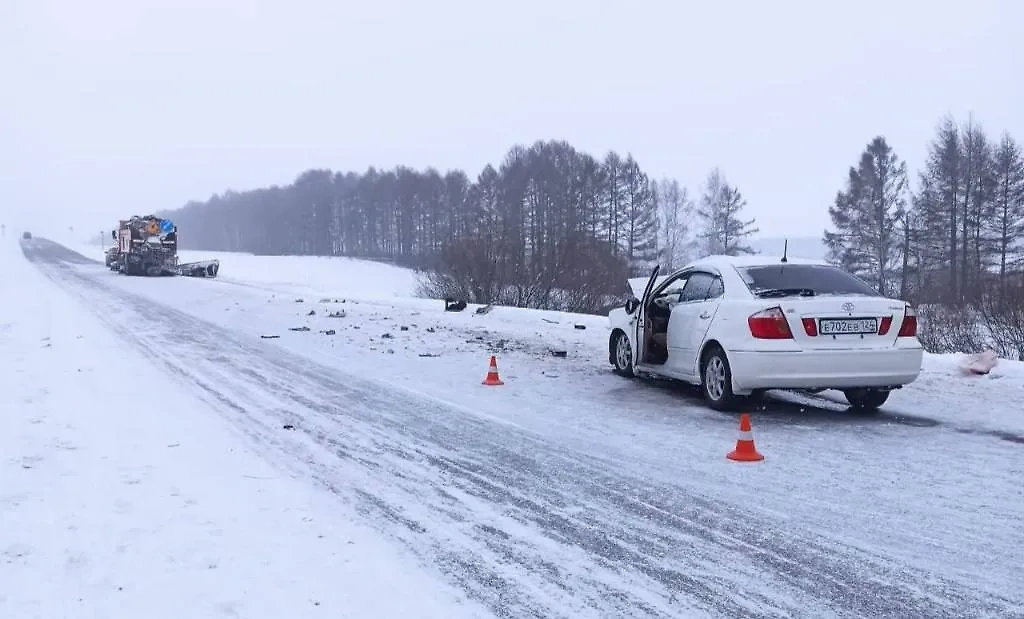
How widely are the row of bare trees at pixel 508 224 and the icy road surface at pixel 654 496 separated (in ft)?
57.7

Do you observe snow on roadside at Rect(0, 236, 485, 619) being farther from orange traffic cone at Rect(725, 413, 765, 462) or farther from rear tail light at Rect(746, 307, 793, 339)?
rear tail light at Rect(746, 307, 793, 339)

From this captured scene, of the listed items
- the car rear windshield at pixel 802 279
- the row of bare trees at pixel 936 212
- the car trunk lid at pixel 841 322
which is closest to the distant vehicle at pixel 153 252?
the row of bare trees at pixel 936 212

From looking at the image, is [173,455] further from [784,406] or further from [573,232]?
[573,232]

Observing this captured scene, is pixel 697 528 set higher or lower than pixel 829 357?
lower

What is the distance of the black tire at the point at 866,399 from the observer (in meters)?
8.48

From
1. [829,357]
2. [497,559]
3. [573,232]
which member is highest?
[573,232]

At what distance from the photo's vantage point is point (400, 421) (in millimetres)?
7980

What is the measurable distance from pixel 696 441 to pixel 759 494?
5.28 feet

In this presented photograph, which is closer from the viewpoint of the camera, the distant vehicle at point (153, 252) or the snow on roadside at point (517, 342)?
the snow on roadside at point (517, 342)

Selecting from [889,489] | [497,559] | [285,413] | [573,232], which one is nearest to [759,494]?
[889,489]

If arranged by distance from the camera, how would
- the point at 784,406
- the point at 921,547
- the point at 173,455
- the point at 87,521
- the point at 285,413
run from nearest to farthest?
the point at 921,547
the point at 87,521
the point at 173,455
the point at 285,413
the point at 784,406

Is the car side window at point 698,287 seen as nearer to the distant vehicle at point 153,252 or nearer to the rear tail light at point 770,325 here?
the rear tail light at point 770,325

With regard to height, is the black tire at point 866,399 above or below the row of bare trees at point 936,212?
below

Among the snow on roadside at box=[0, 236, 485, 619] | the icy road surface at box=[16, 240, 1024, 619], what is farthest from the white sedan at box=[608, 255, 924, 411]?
the snow on roadside at box=[0, 236, 485, 619]
